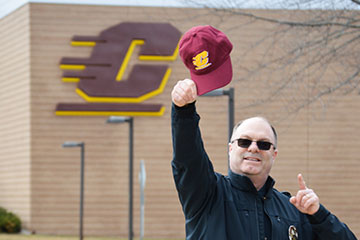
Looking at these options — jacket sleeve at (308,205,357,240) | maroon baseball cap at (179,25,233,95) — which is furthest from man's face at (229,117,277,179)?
maroon baseball cap at (179,25,233,95)

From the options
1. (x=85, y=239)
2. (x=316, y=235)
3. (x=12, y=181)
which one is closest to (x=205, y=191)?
(x=316, y=235)

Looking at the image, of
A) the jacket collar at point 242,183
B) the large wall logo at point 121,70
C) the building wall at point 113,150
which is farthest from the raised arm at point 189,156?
the large wall logo at point 121,70

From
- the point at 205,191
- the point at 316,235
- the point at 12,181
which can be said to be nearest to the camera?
the point at 205,191

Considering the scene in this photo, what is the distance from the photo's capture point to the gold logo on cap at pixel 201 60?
10.3 ft

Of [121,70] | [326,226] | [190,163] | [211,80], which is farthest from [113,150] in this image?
[211,80]

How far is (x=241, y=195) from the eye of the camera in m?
3.63

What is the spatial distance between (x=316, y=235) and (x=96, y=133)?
78.4ft

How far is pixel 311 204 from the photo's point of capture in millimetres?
3508

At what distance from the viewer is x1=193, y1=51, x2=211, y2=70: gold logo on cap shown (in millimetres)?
3133

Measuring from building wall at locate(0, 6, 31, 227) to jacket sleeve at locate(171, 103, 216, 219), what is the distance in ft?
80.3

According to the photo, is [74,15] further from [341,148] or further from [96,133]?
[341,148]

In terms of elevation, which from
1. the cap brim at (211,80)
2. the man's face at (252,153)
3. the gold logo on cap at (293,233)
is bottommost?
the gold logo on cap at (293,233)

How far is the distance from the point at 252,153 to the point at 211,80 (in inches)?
24.8

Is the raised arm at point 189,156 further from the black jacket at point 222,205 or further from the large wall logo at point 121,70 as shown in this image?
the large wall logo at point 121,70
